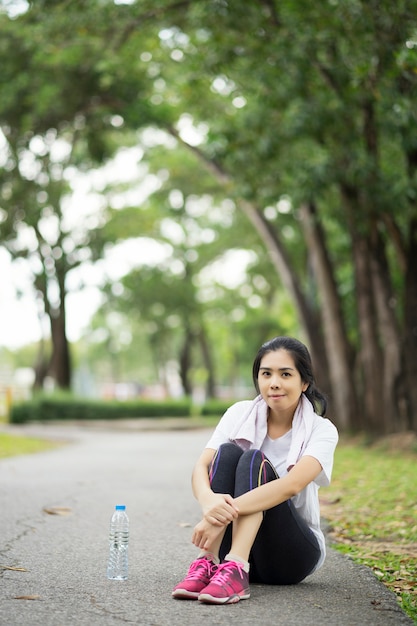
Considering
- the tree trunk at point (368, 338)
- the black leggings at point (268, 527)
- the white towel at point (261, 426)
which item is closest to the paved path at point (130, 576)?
the black leggings at point (268, 527)

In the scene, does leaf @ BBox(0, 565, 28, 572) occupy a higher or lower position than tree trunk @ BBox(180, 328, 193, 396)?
lower

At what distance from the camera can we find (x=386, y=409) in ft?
53.4

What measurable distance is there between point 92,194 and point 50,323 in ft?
19.8

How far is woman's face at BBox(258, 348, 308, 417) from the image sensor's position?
4.71 meters

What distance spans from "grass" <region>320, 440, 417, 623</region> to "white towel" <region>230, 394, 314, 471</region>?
95cm

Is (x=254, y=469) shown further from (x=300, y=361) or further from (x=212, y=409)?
(x=212, y=409)

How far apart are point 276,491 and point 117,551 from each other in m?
1.11

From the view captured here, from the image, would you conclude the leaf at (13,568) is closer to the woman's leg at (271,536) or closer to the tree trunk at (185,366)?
the woman's leg at (271,536)

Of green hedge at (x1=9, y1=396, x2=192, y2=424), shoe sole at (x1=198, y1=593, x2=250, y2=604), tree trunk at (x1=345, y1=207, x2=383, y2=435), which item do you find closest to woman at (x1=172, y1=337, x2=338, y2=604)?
shoe sole at (x1=198, y1=593, x2=250, y2=604)

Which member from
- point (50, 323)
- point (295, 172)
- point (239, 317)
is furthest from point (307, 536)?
point (239, 317)

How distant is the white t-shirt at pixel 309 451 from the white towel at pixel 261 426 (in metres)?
0.04

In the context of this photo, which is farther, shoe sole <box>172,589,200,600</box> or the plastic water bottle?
the plastic water bottle

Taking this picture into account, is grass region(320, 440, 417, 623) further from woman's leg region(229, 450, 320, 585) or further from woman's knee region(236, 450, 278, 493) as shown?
woman's knee region(236, 450, 278, 493)

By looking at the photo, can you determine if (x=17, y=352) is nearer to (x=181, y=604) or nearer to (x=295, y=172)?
(x=295, y=172)
